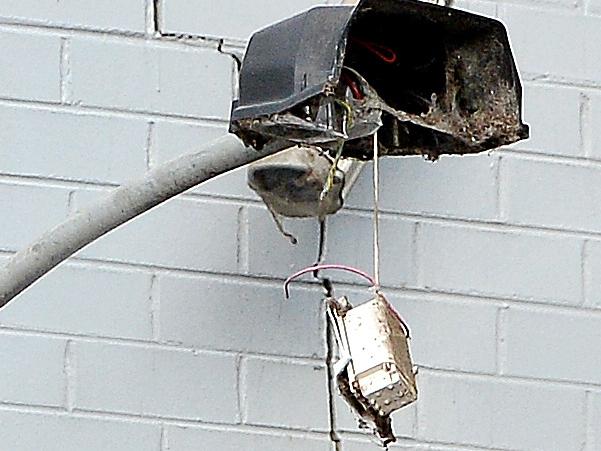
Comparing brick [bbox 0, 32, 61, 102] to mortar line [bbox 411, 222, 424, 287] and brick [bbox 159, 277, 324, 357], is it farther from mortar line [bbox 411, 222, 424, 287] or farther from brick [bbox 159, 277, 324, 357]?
mortar line [bbox 411, 222, 424, 287]

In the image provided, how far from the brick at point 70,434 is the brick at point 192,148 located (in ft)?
1.07

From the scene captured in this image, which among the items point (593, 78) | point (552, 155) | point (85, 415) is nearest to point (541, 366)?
point (552, 155)

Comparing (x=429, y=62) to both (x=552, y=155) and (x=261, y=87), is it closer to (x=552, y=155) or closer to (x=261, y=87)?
(x=261, y=87)

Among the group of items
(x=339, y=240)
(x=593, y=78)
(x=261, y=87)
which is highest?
(x=593, y=78)

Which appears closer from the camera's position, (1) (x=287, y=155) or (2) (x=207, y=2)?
(1) (x=287, y=155)

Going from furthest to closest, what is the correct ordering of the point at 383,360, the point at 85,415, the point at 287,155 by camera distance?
the point at 85,415
the point at 287,155
the point at 383,360

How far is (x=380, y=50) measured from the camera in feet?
3.43

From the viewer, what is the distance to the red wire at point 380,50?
1036 mm

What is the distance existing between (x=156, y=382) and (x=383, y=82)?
64cm

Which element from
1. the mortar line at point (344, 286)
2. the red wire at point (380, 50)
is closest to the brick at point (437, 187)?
the mortar line at point (344, 286)

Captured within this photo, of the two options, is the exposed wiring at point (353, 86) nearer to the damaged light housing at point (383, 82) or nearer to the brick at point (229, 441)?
the damaged light housing at point (383, 82)

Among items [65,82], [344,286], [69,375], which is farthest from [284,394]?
[65,82]

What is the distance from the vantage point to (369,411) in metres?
0.97

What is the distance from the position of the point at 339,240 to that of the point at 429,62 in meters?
0.56
